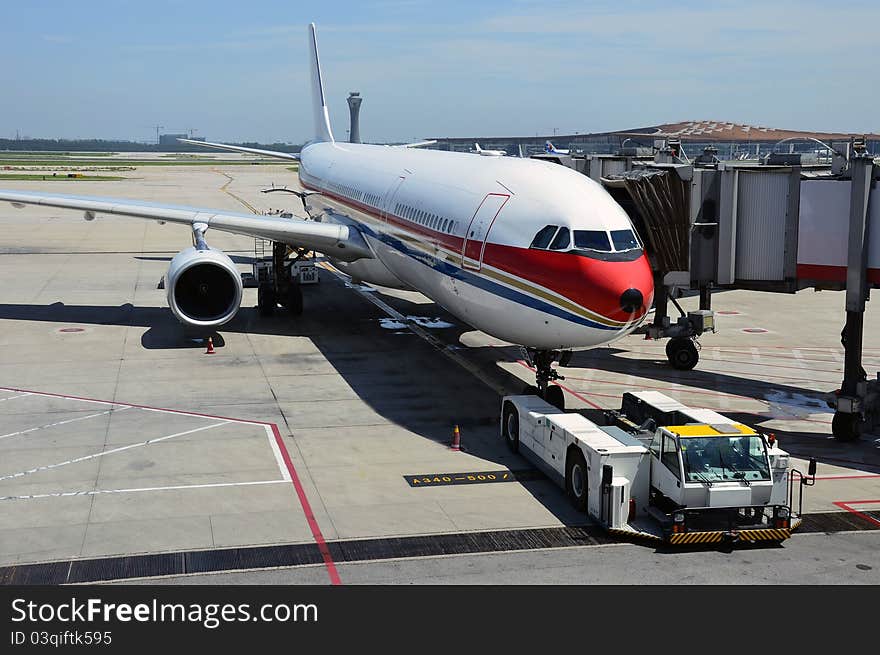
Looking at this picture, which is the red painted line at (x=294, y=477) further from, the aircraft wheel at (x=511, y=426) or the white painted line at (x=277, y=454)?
the aircraft wheel at (x=511, y=426)

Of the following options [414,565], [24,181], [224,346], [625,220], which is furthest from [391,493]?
[24,181]

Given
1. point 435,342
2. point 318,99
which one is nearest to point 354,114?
point 318,99

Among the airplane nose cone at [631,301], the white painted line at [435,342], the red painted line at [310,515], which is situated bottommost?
the red painted line at [310,515]

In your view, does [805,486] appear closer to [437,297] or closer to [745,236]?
[745,236]

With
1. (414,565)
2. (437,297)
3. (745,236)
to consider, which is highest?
(745,236)

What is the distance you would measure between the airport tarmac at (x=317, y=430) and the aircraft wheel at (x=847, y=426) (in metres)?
0.29

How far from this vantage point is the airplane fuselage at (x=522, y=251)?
17719 millimetres

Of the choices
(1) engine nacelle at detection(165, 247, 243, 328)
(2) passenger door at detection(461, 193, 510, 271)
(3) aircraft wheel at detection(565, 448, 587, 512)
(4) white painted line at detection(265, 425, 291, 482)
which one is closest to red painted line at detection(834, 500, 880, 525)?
(3) aircraft wheel at detection(565, 448, 587, 512)

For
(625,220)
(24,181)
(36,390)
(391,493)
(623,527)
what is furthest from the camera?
(24,181)

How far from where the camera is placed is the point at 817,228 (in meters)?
20.4

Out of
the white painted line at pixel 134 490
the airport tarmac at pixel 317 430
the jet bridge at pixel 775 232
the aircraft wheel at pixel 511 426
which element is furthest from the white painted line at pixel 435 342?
the white painted line at pixel 134 490

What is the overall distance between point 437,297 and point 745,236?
6731 millimetres

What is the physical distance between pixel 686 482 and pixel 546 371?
597 centimetres
